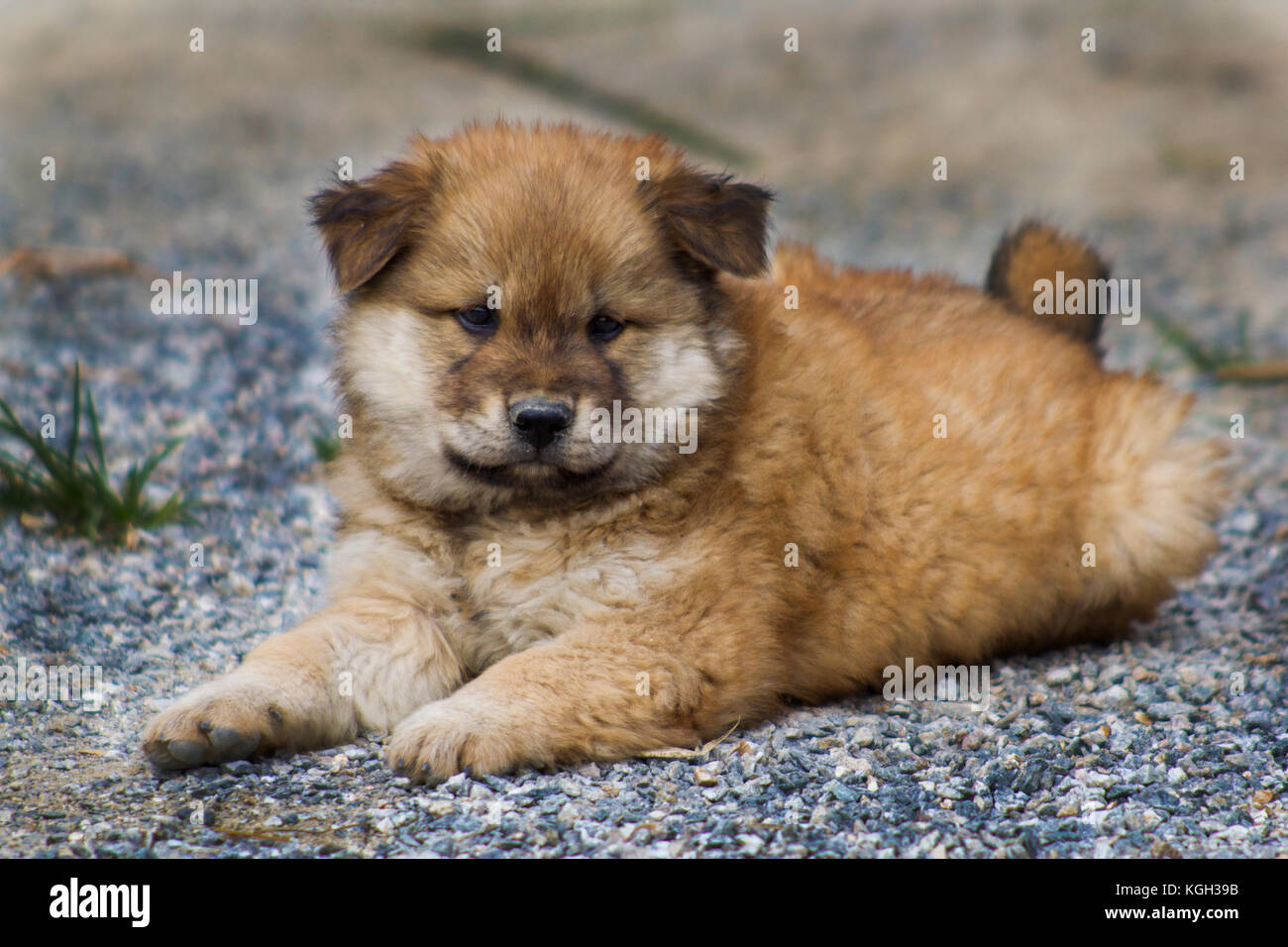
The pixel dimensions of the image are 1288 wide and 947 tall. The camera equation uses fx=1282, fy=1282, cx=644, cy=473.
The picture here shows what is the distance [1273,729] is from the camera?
14.6 feet

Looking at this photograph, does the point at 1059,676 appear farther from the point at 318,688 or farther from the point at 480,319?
the point at 318,688

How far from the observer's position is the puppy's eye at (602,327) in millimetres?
4172

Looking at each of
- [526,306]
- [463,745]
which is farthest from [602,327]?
[463,745]

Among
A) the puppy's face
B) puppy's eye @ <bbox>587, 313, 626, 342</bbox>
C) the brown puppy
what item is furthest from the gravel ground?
puppy's eye @ <bbox>587, 313, 626, 342</bbox>

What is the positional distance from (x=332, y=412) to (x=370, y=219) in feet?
10.7

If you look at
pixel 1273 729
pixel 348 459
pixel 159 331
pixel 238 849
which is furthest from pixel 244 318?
pixel 1273 729

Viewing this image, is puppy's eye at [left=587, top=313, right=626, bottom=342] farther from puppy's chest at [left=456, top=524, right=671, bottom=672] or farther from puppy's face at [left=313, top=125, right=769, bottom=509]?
puppy's chest at [left=456, top=524, right=671, bottom=672]

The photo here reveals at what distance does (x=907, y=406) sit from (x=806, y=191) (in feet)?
25.9

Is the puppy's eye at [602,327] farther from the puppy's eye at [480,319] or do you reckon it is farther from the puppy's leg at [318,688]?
the puppy's leg at [318,688]

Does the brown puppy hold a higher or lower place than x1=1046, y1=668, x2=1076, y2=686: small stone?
higher

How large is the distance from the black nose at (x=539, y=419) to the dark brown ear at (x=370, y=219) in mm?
739

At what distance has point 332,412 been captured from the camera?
7324 millimetres

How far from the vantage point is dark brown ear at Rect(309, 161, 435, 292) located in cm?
416

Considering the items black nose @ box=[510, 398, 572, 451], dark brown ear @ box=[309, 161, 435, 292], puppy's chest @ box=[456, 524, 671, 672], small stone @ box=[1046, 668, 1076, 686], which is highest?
dark brown ear @ box=[309, 161, 435, 292]
